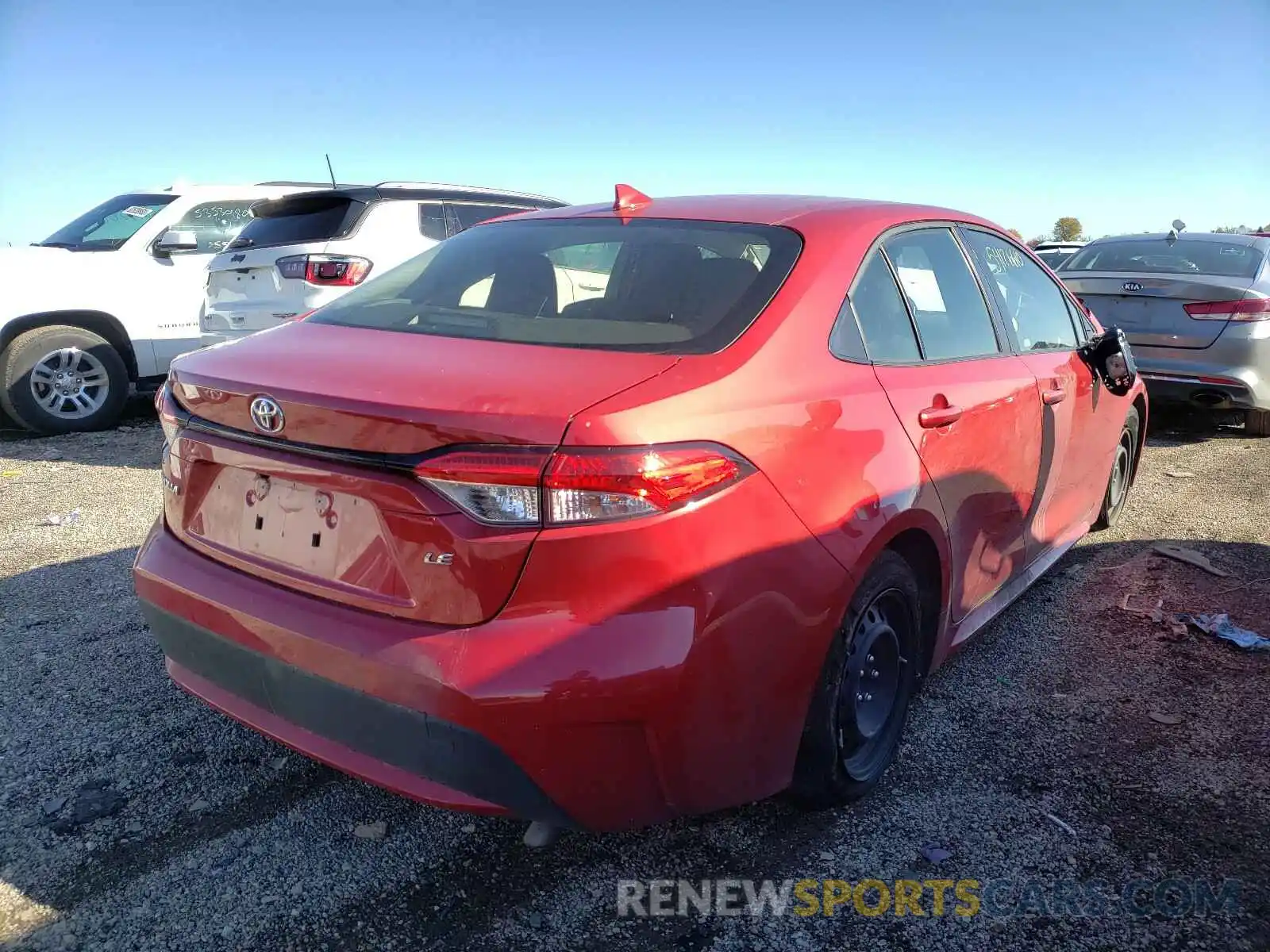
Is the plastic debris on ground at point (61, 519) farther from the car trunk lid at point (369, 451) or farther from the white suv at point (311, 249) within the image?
the car trunk lid at point (369, 451)

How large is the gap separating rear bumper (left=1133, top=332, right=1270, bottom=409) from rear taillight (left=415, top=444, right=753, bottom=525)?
628cm

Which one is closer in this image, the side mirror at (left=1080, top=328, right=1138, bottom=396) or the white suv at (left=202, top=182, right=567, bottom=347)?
the side mirror at (left=1080, top=328, right=1138, bottom=396)

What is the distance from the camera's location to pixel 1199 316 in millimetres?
6660

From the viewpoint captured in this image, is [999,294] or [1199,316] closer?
[999,294]

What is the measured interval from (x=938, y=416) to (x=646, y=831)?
4.55 feet

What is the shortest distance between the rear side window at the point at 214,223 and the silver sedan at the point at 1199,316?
6.80 m

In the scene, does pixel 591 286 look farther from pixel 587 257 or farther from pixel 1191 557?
pixel 1191 557

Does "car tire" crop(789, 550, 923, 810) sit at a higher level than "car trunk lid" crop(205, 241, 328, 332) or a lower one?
lower

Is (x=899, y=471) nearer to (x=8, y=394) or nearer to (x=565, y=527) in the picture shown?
(x=565, y=527)

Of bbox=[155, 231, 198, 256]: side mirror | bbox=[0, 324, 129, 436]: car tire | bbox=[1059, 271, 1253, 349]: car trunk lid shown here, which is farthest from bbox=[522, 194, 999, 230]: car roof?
bbox=[0, 324, 129, 436]: car tire

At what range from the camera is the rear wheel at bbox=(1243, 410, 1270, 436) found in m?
7.10

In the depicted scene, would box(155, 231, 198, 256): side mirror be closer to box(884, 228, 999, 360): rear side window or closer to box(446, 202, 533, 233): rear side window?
box(446, 202, 533, 233): rear side window

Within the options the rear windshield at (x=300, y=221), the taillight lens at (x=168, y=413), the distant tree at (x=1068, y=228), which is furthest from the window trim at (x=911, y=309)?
the distant tree at (x=1068, y=228)

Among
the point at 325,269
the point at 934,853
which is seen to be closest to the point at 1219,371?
the point at 934,853
